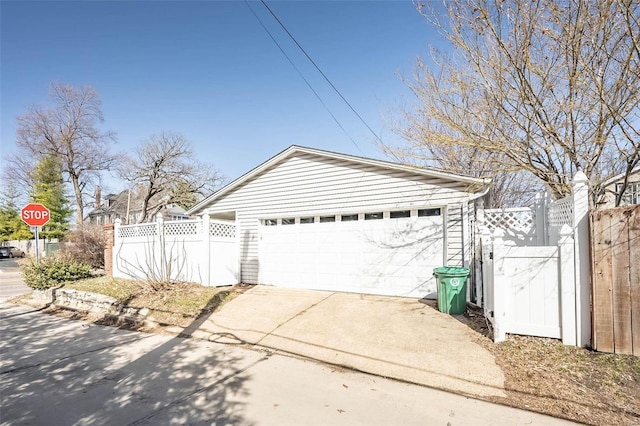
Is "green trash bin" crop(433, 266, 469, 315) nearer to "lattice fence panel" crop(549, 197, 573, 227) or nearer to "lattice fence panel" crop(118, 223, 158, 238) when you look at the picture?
"lattice fence panel" crop(549, 197, 573, 227)

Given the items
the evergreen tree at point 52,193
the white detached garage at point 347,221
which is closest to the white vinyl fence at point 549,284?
the white detached garage at point 347,221

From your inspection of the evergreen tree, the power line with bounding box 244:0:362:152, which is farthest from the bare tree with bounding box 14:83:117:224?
the power line with bounding box 244:0:362:152

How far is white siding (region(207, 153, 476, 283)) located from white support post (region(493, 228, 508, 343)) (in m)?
2.61

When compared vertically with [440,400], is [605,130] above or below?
above

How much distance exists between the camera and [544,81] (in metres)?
5.95

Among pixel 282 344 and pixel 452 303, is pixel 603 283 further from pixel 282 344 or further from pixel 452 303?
pixel 282 344

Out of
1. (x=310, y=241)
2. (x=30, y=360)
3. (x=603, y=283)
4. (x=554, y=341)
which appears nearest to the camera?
(x=603, y=283)

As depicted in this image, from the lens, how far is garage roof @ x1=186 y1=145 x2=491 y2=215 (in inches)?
294

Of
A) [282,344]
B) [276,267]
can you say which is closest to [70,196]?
[276,267]

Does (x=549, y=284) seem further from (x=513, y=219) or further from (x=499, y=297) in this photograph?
(x=513, y=219)

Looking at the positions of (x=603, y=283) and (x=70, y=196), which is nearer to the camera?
(x=603, y=283)

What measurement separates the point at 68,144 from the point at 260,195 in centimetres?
2891

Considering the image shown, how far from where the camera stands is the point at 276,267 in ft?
33.7

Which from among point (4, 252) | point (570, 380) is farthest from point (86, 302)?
point (4, 252)
